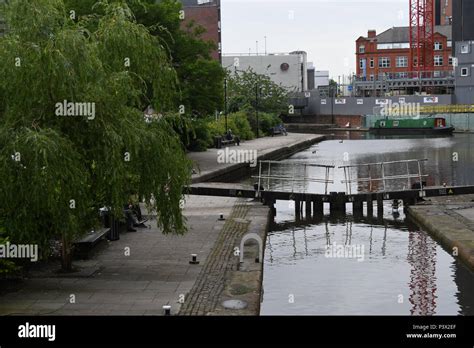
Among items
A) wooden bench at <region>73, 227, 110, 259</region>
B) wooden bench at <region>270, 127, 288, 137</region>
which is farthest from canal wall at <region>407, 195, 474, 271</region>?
wooden bench at <region>270, 127, 288, 137</region>

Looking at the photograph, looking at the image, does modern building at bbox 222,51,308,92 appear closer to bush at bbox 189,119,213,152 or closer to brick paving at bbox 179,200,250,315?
bush at bbox 189,119,213,152

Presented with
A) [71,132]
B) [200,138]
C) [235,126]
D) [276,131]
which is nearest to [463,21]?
[276,131]

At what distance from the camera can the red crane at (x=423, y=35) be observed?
369 ft

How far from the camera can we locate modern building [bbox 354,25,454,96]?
10600 centimetres

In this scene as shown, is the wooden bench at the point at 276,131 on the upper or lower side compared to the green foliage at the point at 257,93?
lower

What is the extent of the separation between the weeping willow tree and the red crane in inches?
3949

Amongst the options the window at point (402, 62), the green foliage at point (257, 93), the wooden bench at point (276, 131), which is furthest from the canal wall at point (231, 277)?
the window at point (402, 62)

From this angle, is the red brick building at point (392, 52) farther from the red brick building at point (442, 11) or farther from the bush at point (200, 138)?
the bush at point (200, 138)

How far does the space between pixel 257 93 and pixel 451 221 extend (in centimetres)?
6334

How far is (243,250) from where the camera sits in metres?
18.2

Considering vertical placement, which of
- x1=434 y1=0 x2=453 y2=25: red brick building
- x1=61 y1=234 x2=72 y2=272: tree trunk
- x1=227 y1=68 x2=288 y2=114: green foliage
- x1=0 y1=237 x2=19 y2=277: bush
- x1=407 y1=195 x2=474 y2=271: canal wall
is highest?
x1=434 y1=0 x2=453 y2=25: red brick building

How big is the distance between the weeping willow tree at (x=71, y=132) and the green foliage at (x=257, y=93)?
67047 mm

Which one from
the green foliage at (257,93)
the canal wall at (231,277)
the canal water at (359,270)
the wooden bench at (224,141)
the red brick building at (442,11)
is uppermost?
the red brick building at (442,11)
